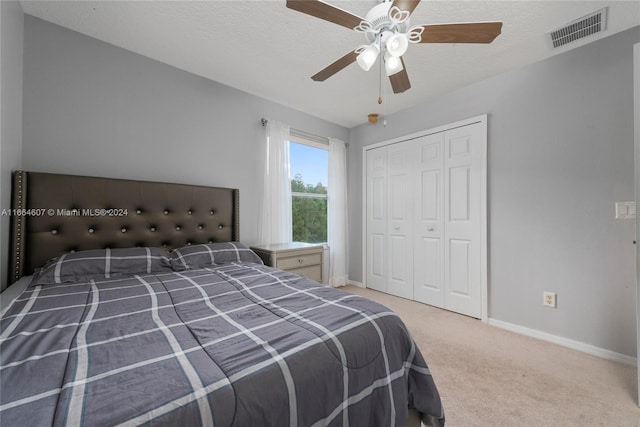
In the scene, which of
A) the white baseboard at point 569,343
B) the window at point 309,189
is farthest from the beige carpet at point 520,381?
the window at point 309,189

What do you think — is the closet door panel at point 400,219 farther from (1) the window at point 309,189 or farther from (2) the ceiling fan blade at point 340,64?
(2) the ceiling fan blade at point 340,64

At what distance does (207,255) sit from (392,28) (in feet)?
6.42

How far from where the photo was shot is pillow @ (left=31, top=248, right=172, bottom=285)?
4.89ft

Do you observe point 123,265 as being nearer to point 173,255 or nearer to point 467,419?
point 173,255

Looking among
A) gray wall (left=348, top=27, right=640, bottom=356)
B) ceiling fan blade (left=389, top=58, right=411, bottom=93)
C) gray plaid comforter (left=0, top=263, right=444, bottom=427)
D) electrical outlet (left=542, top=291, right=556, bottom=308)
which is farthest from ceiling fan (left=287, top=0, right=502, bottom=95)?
electrical outlet (left=542, top=291, right=556, bottom=308)

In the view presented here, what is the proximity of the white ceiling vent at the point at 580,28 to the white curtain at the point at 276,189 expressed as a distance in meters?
2.46

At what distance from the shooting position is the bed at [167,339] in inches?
23.2

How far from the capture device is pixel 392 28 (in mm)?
1352

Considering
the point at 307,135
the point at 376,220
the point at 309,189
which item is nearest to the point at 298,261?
the point at 309,189

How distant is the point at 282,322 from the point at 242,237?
195 centimetres

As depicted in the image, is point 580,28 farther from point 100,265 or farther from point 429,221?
point 100,265

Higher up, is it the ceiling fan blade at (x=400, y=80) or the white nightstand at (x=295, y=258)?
the ceiling fan blade at (x=400, y=80)

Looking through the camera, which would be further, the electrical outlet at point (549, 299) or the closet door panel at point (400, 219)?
the closet door panel at point (400, 219)

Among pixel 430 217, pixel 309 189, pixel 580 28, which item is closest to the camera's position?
pixel 580 28
